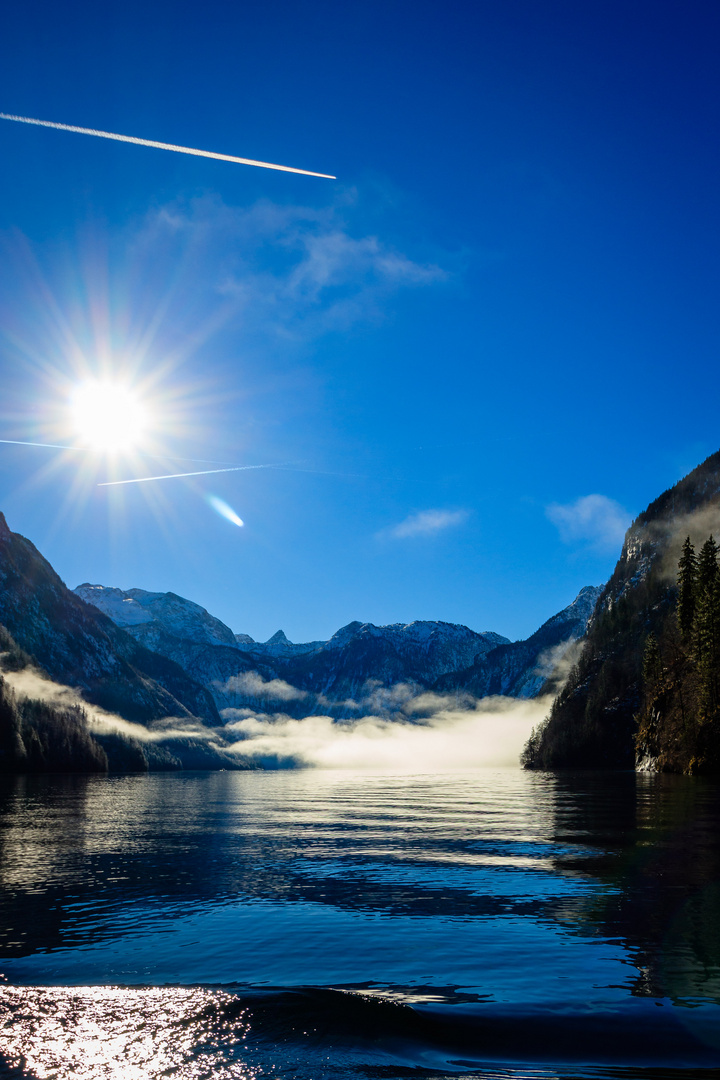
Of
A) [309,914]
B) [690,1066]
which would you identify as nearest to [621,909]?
[309,914]

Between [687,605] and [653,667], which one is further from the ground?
[687,605]

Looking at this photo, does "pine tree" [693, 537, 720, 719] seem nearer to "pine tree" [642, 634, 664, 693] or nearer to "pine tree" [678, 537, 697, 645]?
"pine tree" [678, 537, 697, 645]

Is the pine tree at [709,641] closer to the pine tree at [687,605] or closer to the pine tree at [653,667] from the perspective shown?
the pine tree at [687,605]

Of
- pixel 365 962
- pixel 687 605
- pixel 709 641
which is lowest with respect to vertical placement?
pixel 365 962

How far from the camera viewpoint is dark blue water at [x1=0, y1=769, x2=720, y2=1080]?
38.0 ft

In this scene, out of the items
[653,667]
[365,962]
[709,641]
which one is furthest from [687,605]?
[365,962]

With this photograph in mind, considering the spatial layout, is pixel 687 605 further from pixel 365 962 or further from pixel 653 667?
pixel 365 962

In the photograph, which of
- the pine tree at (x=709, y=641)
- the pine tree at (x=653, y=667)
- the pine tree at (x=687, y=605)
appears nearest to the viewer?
the pine tree at (x=709, y=641)

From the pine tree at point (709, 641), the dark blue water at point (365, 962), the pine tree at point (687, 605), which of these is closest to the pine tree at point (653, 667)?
the pine tree at point (687, 605)

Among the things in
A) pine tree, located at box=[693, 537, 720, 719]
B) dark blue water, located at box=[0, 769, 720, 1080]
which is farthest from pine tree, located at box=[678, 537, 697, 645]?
dark blue water, located at box=[0, 769, 720, 1080]

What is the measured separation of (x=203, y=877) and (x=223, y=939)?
12.3 m

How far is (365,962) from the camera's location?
1750 cm

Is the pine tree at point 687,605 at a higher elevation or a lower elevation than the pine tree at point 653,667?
higher

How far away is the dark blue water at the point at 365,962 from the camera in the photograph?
11.6 meters
